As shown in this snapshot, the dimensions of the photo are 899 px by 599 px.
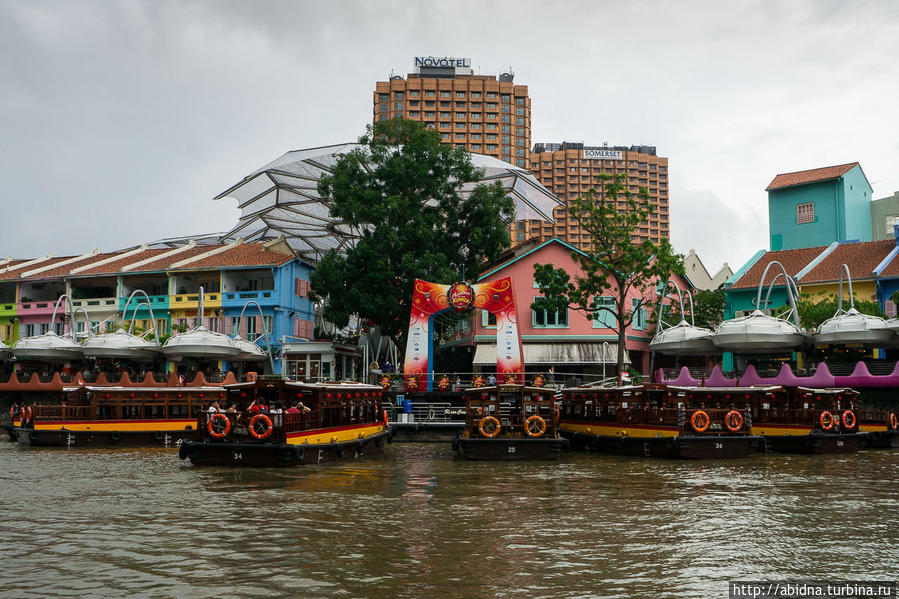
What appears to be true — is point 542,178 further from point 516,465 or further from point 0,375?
point 516,465

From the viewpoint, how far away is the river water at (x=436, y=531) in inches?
415

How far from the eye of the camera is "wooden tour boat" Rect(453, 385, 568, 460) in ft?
86.2

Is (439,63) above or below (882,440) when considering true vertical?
above

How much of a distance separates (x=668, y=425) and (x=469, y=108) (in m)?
85.4

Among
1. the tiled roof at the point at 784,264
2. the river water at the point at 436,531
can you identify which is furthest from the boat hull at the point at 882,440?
the tiled roof at the point at 784,264

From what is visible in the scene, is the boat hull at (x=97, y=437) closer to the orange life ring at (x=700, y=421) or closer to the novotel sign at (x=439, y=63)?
the orange life ring at (x=700, y=421)

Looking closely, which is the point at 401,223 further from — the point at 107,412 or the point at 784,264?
the point at 784,264

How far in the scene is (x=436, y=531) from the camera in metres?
13.9

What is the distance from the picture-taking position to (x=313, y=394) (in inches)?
1023

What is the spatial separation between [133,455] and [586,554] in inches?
805

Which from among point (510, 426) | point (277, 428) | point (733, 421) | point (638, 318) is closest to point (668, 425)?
point (733, 421)

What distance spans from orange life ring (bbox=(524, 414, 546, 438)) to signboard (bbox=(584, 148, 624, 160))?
112m

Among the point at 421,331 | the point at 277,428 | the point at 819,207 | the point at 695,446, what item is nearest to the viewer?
the point at 277,428

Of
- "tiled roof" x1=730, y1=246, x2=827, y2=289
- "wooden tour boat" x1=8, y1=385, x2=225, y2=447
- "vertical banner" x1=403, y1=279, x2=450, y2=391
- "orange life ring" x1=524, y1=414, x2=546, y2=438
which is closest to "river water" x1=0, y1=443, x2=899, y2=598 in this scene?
"orange life ring" x1=524, y1=414, x2=546, y2=438
